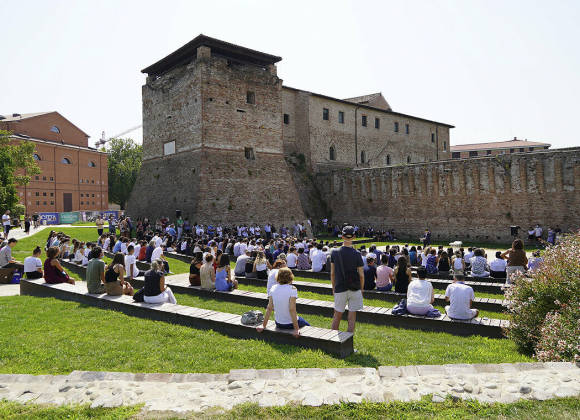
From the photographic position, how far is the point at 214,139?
86.8 ft

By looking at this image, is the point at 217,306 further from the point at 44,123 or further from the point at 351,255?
the point at 44,123

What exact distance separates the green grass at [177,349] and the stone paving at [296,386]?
1.36ft

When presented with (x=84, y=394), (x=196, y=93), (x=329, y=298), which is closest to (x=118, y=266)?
(x=84, y=394)

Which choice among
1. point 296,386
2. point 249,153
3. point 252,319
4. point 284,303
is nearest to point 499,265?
point 284,303

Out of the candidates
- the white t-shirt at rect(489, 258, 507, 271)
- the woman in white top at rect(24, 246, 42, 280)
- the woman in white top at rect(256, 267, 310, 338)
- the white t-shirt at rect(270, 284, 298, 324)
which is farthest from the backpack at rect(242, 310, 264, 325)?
the white t-shirt at rect(489, 258, 507, 271)

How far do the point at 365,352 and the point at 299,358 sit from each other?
106cm

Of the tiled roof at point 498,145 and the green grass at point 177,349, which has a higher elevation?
the tiled roof at point 498,145

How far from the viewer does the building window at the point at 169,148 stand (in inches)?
1121

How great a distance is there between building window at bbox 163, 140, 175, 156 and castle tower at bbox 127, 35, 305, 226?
4 cm

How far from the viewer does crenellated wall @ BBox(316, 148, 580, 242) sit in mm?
24453

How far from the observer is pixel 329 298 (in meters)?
9.42

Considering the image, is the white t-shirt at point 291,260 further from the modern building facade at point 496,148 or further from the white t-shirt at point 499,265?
the modern building facade at point 496,148

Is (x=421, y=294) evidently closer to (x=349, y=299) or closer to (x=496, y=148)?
(x=349, y=299)

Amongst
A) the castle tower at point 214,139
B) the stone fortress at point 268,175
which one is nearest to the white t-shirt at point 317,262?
the castle tower at point 214,139
